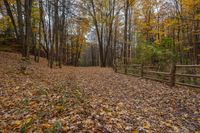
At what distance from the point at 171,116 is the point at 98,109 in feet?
5.73

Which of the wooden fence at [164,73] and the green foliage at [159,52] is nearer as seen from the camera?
the wooden fence at [164,73]

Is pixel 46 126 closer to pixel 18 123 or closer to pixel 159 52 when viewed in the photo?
pixel 18 123

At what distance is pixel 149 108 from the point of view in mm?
4832

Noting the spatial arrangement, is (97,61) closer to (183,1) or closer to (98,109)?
(183,1)

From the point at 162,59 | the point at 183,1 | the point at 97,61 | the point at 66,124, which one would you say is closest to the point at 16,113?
the point at 66,124

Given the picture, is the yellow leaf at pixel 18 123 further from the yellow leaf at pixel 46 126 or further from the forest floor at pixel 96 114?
the yellow leaf at pixel 46 126

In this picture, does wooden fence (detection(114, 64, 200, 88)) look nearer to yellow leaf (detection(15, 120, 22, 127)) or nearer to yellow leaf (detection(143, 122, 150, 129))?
yellow leaf (detection(143, 122, 150, 129))

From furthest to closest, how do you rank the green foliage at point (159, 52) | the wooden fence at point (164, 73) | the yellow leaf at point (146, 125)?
the green foliage at point (159, 52) → the wooden fence at point (164, 73) → the yellow leaf at point (146, 125)

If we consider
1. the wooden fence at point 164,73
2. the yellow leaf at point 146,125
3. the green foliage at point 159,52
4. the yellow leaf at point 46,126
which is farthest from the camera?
the green foliage at point 159,52

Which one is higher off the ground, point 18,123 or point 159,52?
point 159,52

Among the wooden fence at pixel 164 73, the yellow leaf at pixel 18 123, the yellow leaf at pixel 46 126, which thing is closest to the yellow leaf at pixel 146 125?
the yellow leaf at pixel 46 126

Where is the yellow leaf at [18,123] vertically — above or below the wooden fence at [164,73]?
below

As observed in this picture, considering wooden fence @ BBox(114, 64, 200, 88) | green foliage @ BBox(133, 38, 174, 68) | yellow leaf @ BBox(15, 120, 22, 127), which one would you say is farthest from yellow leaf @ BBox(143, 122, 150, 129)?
green foliage @ BBox(133, 38, 174, 68)

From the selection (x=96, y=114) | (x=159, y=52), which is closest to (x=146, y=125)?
(x=96, y=114)
